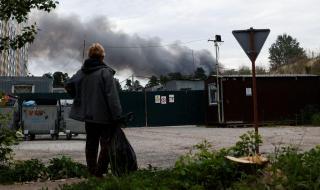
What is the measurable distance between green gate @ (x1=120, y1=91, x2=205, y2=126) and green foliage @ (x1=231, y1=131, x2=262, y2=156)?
25.9 metres

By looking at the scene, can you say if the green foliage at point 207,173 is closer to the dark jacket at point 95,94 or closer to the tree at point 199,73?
the dark jacket at point 95,94

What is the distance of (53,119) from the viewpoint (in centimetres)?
1952

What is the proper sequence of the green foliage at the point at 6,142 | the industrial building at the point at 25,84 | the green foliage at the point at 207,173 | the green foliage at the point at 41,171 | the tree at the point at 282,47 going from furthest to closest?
1. the tree at the point at 282,47
2. the industrial building at the point at 25,84
3. the green foliage at the point at 6,142
4. the green foliage at the point at 41,171
5. the green foliage at the point at 207,173

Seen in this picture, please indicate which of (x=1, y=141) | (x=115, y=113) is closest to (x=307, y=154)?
(x=115, y=113)

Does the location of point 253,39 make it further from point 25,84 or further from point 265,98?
point 25,84

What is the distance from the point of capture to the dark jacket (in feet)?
21.7

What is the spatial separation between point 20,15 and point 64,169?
2.69m

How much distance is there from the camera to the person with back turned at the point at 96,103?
6629 millimetres

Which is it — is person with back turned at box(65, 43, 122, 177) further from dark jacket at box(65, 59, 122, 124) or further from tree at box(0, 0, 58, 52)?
tree at box(0, 0, 58, 52)

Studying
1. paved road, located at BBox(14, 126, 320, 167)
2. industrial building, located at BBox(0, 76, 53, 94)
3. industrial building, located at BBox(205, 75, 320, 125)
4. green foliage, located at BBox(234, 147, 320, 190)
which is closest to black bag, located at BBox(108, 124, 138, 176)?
green foliage, located at BBox(234, 147, 320, 190)

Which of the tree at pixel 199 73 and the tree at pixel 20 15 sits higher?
the tree at pixel 199 73

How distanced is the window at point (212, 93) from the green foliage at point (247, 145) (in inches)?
926

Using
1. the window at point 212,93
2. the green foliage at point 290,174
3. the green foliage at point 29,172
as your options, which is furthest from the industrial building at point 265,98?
the green foliage at point 290,174

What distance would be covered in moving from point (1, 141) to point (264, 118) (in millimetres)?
22157
